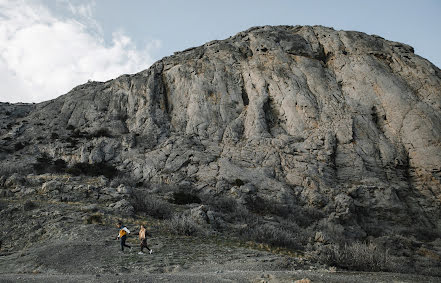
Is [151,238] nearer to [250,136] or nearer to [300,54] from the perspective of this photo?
[250,136]

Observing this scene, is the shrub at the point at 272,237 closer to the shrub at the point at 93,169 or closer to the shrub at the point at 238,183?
the shrub at the point at 238,183

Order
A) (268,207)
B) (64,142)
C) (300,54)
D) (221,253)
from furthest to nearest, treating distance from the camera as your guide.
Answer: (300,54) < (64,142) < (268,207) < (221,253)

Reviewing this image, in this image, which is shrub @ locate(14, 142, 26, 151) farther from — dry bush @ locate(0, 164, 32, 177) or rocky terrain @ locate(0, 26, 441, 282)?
dry bush @ locate(0, 164, 32, 177)

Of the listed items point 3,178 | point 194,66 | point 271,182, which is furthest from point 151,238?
point 194,66

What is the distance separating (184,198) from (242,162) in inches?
338

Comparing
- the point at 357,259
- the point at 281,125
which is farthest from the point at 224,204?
the point at 357,259

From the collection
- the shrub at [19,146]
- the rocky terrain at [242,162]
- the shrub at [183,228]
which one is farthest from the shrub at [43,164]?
the shrub at [183,228]

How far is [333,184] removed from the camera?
2925 cm

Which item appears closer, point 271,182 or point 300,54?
point 271,182

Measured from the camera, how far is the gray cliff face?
2855cm

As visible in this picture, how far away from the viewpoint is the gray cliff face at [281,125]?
93.7 ft

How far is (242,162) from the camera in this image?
32031 millimetres

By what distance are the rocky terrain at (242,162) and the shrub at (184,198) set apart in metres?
0.16

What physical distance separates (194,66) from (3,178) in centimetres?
2641
